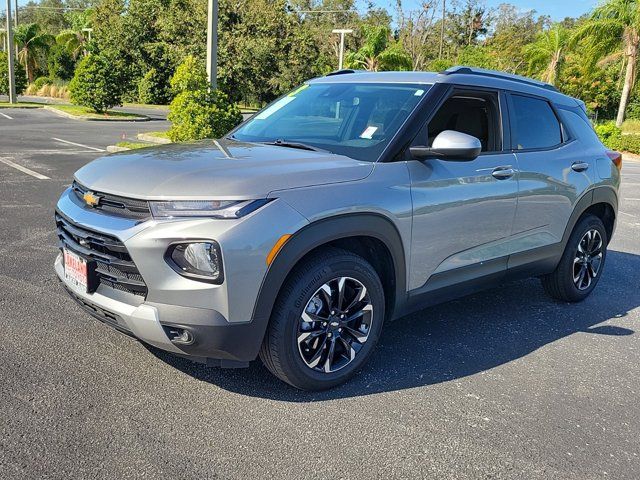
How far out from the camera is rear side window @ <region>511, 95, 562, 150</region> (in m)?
4.42

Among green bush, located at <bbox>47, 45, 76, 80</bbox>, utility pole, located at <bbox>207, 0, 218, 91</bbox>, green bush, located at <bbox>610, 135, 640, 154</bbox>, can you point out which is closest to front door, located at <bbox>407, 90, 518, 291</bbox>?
utility pole, located at <bbox>207, 0, 218, 91</bbox>

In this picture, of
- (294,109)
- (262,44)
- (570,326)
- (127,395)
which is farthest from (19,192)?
(262,44)

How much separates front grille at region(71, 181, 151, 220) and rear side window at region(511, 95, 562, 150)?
2.72 meters

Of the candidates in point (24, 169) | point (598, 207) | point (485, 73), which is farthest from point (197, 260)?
point (24, 169)

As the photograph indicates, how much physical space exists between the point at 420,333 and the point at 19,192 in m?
6.51

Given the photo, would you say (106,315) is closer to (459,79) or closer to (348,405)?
(348,405)

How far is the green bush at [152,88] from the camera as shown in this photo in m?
37.0

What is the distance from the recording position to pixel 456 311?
4.88 m

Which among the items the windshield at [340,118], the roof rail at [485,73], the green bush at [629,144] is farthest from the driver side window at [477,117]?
the green bush at [629,144]

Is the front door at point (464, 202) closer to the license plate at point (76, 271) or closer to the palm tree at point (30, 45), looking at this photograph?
the license plate at point (76, 271)

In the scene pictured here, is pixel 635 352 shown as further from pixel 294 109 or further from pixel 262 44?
pixel 262 44

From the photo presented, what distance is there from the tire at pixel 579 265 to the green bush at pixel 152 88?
1387 inches

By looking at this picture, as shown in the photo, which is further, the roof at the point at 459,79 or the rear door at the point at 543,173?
the rear door at the point at 543,173

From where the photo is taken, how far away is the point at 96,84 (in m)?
23.6
